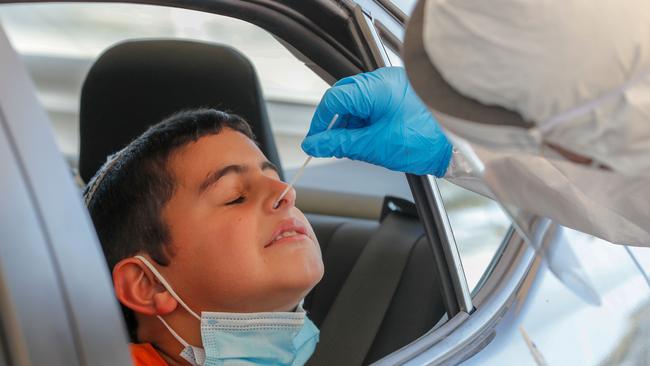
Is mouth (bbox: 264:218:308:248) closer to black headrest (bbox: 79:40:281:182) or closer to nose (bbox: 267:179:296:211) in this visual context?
nose (bbox: 267:179:296:211)

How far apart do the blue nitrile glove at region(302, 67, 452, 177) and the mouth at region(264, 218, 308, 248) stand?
5.9 inches

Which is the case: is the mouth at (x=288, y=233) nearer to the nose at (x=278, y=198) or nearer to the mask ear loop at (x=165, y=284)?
the nose at (x=278, y=198)

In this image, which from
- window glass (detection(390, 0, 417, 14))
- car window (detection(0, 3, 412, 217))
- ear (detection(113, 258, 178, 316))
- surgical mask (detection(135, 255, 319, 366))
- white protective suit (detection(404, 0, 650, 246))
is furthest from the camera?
car window (detection(0, 3, 412, 217))

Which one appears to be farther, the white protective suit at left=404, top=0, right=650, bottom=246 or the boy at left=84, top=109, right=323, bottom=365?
the boy at left=84, top=109, right=323, bottom=365

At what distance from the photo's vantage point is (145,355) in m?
1.70

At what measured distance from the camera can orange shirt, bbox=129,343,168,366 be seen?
1.68 metres

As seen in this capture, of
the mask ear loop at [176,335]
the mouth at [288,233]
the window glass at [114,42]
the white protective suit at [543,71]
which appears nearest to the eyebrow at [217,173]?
the mouth at [288,233]

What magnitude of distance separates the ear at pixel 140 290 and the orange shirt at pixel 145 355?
7 cm

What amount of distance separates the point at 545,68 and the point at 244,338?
95 centimetres

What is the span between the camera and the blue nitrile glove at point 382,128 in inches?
65.9

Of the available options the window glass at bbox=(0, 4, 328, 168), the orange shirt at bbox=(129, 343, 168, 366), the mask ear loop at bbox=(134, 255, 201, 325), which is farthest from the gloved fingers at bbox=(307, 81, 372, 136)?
the window glass at bbox=(0, 4, 328, 168)

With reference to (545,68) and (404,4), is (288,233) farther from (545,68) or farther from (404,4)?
(545,68)

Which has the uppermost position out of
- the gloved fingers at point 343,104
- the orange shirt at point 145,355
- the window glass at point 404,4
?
the window glass at point 404,4

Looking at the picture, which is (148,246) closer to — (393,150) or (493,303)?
(393,150)
